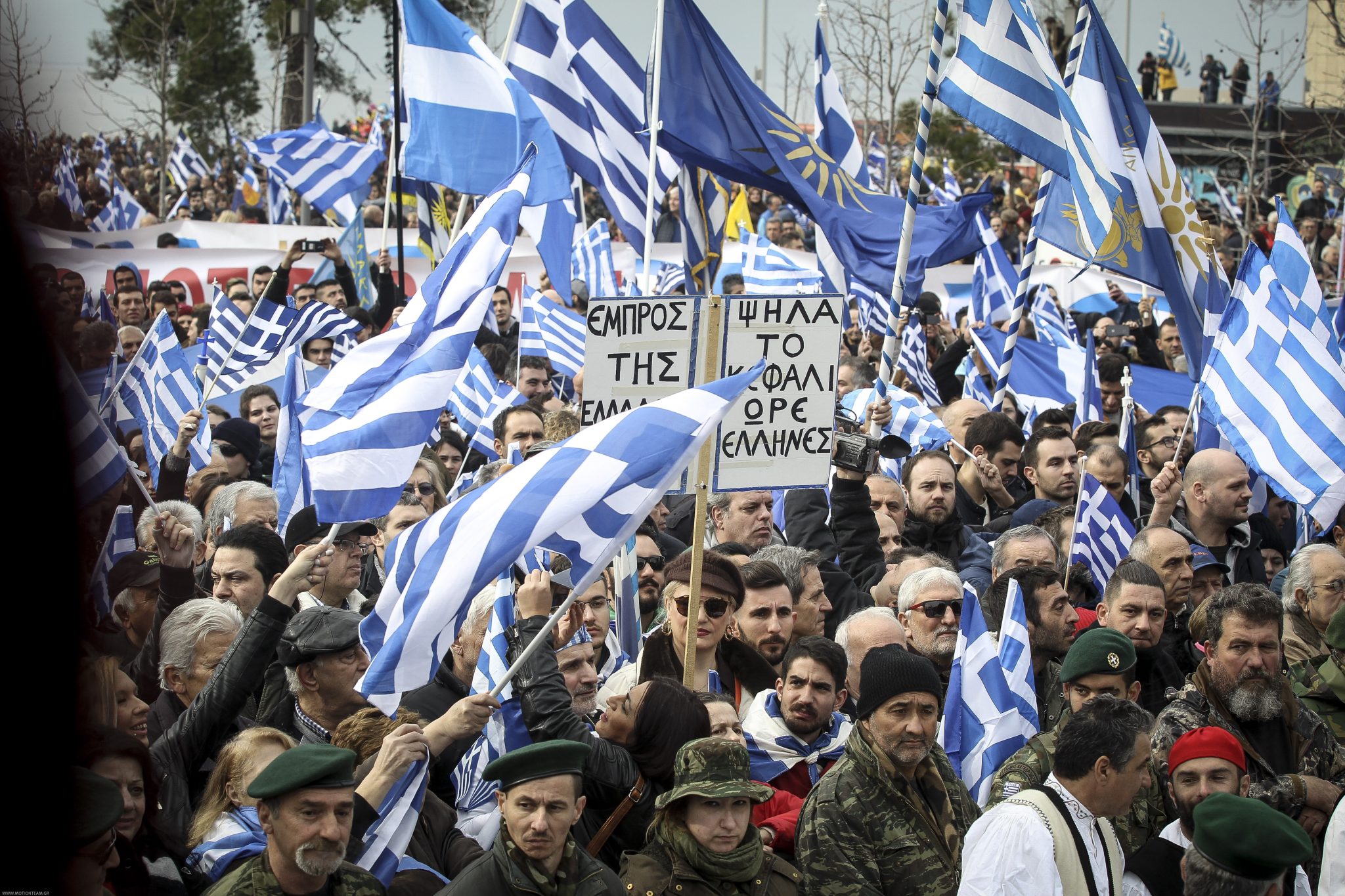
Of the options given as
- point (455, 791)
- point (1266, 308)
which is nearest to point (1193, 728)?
point (455, 791)

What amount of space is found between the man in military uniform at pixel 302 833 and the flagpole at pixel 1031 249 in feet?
19.6

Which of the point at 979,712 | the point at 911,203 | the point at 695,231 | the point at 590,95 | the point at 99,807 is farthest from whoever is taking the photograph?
the point at 695,231

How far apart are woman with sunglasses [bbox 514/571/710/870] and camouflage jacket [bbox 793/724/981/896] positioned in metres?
0.44

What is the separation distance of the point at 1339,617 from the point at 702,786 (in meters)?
3.19

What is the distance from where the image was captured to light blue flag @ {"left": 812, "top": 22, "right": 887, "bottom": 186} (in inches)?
432

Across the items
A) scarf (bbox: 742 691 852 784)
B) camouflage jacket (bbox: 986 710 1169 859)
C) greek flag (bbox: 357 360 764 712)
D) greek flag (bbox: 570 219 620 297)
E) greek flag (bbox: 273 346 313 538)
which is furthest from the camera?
greek flag (bbox: 570 219 620 297)

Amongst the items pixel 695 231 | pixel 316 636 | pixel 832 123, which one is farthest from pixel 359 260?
pixel 316 636

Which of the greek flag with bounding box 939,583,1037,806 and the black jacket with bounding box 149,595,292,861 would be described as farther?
the greek flag with bounding box 939,583,1037,806

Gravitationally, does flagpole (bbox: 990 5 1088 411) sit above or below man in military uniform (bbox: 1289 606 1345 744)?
above

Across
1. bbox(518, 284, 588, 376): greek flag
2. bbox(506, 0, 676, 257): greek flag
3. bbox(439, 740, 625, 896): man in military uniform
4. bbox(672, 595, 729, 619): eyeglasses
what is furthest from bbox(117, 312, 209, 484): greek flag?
bbox(439, 740, 625, 896): man in military uniform

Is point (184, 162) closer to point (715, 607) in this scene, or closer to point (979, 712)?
point (715, 607)

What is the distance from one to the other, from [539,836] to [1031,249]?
19.5 feet

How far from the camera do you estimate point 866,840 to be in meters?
4.52

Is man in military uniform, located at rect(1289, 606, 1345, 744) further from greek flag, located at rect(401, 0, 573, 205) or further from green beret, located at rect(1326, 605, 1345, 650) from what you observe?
greek flag, located at rect(401, 0, 573, 205)
